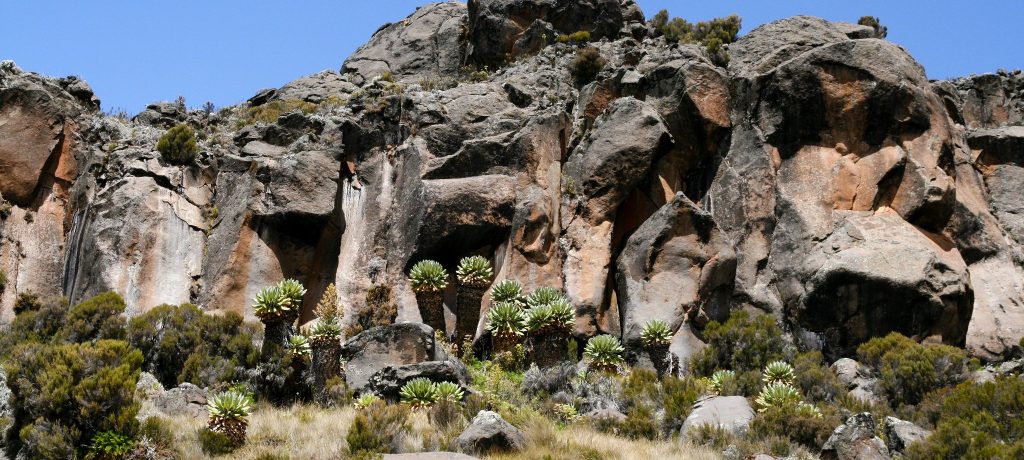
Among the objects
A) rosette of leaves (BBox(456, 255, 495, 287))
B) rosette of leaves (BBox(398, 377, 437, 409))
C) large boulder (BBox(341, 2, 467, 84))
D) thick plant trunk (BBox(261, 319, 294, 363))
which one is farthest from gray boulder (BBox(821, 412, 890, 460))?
large boulder (BBox(341, 2, 467, 84))

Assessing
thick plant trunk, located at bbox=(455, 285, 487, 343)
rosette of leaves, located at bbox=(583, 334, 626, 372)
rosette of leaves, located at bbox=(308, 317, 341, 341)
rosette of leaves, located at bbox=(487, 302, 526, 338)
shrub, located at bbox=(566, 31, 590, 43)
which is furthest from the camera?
shrub, located at bbox=(566, 31, 590, 43)

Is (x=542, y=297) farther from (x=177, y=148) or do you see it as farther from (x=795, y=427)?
(x=177, y=148)

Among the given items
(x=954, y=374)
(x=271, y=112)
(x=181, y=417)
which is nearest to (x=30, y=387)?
(x=181, y=417)

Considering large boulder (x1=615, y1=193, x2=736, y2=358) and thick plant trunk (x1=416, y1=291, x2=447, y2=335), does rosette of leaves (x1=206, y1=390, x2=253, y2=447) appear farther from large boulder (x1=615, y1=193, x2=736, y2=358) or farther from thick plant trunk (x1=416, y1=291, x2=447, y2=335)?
large boulder (x1=615, y1=193, x2=736, y2=358)

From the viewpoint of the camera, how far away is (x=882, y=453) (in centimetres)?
1645

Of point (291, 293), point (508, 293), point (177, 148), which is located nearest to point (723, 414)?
point (508, 293)

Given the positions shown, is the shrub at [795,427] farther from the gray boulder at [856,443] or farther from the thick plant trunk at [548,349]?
the thick plant trunk at [548,349]

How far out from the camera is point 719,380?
2209 cm

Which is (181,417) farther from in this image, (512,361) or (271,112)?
(271,112)

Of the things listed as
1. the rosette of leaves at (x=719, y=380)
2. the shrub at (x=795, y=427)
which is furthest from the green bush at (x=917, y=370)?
the shrub at (x=795, y=427)

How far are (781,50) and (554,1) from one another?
43.7 feet

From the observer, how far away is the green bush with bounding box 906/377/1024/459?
16547 millimetres

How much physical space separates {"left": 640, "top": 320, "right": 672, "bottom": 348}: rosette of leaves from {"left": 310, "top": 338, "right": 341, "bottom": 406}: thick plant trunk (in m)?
7.17

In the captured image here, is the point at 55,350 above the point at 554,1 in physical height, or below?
below
